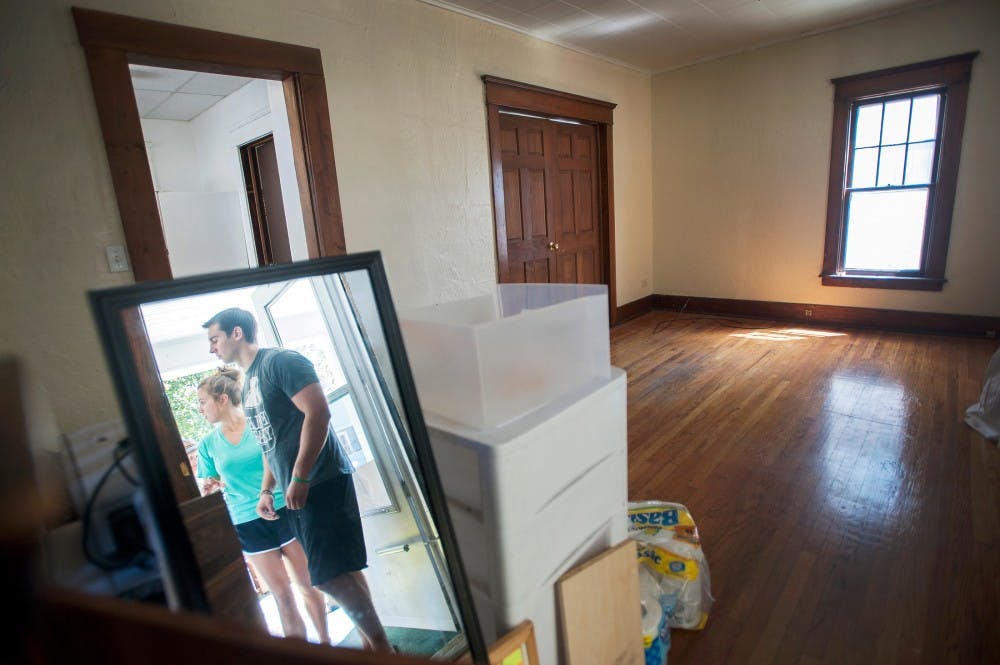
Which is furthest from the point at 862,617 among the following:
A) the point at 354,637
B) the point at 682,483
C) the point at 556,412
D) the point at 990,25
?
the point at 990,25

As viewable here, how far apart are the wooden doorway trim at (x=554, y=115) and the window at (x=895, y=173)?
1985 mm

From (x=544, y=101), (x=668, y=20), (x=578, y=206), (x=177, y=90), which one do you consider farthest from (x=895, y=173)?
(x=177, y=90)

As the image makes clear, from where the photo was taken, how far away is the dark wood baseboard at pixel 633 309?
17.4 ft

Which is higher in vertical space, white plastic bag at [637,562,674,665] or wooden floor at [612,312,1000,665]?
white plastic bag at [637,562,674,665]

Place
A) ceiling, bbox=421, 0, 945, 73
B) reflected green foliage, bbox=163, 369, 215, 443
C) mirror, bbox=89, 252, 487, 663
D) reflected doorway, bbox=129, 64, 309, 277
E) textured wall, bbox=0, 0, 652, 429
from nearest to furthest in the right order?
mirror, bbox=89, 252, 487, 663 → reflected green foliage, bbox=163, 369, 215, 443 → textured wall, bbox=0, 0, 652, 429 → ceiling, bbox=421, 0, 945, 73 → reflected doorway, bbox=129, 64, 309, 277

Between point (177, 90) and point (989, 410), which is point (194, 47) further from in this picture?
point (989, 410)

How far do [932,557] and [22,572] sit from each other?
2318mm

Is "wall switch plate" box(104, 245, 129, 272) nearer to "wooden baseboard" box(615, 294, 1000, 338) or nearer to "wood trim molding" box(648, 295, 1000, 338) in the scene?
"wooden baseboard" box(615, 294, 1000, 338)

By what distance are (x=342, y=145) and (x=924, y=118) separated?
4617mm

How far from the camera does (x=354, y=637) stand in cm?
78

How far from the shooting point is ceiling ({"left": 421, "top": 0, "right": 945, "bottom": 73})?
3.40 meters

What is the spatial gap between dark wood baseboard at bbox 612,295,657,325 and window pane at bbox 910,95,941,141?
2.72 meters

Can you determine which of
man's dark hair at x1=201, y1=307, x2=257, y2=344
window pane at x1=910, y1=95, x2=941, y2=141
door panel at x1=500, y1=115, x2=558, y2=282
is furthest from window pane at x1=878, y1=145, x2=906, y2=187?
man's dark hair at x1=201, y1=307, x2=257, y2=344

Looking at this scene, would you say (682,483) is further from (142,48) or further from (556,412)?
(142,48)
